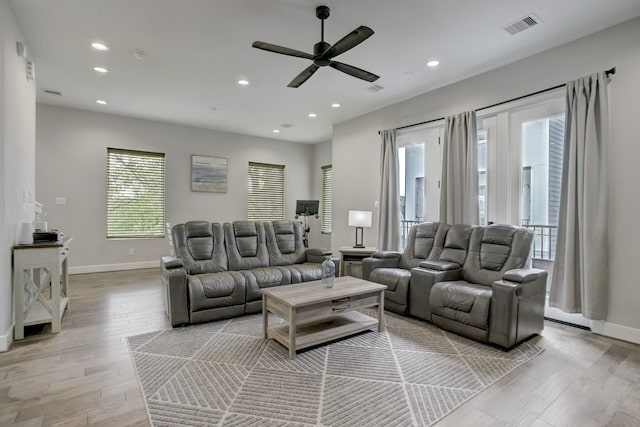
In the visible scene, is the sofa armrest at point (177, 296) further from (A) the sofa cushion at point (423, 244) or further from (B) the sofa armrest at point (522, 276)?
(B) the sofa armrest at point (522, 276)

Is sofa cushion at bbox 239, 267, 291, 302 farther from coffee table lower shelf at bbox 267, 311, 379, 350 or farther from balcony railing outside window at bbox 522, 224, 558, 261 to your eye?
balcony railing outside window at bbox 522, 224, 558, 261

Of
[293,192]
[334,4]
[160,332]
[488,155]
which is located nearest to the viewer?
[334,4]

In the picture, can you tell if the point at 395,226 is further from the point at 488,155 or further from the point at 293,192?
the point at 293,192

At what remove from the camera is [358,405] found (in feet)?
6.63

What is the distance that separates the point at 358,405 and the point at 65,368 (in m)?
2.22

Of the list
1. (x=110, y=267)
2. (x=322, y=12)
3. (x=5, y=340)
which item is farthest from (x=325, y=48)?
(x=110, y=267)

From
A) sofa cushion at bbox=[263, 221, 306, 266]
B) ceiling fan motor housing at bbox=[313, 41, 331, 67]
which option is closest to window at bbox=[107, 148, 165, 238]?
sofa cushion at bbox=[263, 221, 306, 266]

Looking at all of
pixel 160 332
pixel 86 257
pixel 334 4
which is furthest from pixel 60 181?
pixel 334 4

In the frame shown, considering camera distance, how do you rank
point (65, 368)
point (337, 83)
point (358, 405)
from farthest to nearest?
point (337, 83) < point (65, 368) < point (358, 405)

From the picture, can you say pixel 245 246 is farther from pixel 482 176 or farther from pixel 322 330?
pixel 482 176

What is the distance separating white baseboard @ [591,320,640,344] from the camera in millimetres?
2973

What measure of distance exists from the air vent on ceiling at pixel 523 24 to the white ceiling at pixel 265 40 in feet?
0.16

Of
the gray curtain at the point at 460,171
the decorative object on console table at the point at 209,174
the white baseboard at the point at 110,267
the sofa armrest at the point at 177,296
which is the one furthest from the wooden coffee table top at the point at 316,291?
the decorative object on console table at the point at 209,174

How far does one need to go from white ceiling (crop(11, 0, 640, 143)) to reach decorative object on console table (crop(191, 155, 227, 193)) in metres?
1.81
